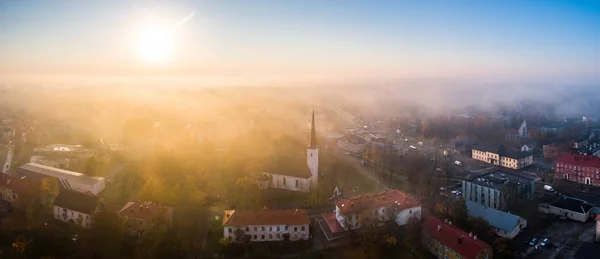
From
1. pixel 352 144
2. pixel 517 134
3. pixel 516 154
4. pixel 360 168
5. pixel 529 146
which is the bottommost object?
pixel 360 168

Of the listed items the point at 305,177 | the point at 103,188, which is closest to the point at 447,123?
the point at 305,177

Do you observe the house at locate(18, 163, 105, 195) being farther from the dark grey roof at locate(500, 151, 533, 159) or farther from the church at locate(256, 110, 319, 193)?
the dark grey roof at locate(500, 151, 533, 159)

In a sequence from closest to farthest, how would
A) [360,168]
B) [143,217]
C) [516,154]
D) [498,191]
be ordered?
[143,217]
[498,191]
[360,168]
[516,154]

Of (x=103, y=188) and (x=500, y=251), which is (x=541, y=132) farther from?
(x=103, y=188)

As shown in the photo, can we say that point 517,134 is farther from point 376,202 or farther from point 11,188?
point 11,188

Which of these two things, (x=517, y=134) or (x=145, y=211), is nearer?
(x=145, y=211)

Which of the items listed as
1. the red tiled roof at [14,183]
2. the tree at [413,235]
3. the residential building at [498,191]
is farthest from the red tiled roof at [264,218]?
the residential building at [498,191]

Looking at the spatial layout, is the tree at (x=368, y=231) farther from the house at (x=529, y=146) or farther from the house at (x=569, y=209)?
the house at (x=529, y=146)

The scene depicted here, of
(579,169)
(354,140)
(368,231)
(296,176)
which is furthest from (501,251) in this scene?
(354,140)
